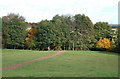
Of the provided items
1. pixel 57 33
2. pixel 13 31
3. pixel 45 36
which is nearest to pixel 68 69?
pixel 45 36

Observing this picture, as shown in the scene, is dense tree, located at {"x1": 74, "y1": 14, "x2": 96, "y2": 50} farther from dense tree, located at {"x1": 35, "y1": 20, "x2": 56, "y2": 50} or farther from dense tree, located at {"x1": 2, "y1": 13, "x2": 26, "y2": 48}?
dense tree, located at {"x1": 2, "y1": 13, "x2": 26, "y2": 48}

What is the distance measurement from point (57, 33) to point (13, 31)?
32.3ft

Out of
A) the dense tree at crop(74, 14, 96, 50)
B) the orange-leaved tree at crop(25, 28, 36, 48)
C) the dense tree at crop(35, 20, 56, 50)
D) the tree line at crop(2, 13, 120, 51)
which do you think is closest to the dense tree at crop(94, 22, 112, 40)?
the tree line at crop(2, 13, 120, 51)

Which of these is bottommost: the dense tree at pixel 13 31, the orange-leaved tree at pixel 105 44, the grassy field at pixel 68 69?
the grassy field at pixel 68 69

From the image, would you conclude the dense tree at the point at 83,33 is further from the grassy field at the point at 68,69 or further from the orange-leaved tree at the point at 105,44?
the grassy field at the point at 68,69

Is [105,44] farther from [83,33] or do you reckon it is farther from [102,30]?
[83,33]

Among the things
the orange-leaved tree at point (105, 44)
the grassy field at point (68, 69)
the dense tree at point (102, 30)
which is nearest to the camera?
the grassy field at point (68, 69)

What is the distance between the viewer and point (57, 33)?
117 ft

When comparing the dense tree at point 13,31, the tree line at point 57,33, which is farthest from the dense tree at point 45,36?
the dense tree at point 13,31

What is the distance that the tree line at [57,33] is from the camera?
34.9m

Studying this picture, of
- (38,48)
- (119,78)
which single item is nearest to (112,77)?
(119,78)

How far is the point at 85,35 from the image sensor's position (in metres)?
37.1

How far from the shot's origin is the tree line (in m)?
34.9

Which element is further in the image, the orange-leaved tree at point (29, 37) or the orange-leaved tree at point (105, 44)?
the orange-leaved tree at point (29, 37)
